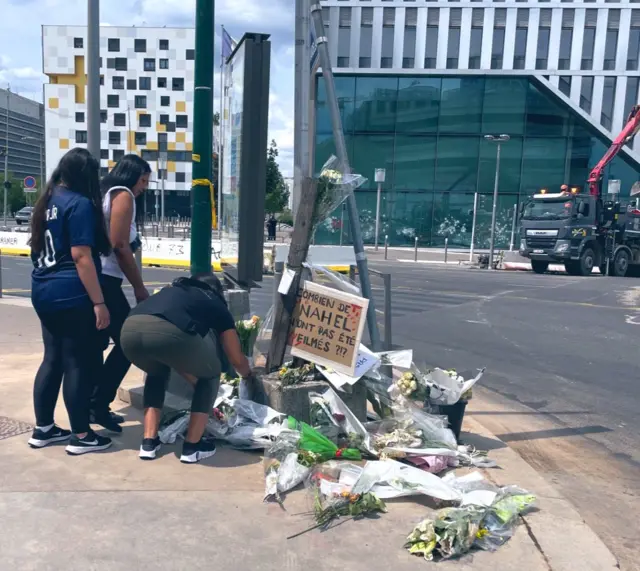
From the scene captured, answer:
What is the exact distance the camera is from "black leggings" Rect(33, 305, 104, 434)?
A: 12.9 feet

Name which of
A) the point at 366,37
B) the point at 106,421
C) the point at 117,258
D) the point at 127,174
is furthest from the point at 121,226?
the point at 366,37

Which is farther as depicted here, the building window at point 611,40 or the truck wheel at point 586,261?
the building window at point 611,40

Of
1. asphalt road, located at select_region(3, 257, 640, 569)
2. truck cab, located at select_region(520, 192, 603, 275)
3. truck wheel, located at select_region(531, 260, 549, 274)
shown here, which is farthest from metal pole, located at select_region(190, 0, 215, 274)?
truck wheel, located at select_region(531, 260, 549, 274)

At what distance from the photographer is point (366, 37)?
3731 cm

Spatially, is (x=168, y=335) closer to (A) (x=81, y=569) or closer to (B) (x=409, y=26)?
(A) (x=81, y=569)

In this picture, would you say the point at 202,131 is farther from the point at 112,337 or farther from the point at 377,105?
the point at 377,105

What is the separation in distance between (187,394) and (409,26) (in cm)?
3690

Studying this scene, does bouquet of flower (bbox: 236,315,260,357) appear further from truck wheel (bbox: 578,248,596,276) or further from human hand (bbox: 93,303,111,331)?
truck wheel (bbox: 578,248,596,276)

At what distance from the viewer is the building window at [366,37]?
122 feet

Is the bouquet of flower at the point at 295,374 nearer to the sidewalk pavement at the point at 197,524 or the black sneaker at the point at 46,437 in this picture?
the sidewalk pavement at the point at 197,524

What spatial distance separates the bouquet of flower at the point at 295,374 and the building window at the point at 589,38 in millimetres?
38400

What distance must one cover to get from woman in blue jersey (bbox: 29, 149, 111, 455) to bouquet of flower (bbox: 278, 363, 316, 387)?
1260 millimetres

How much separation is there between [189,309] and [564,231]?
65.4ft

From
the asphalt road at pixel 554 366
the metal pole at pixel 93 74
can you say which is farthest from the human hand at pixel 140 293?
the metal pole at pixel 93 74
